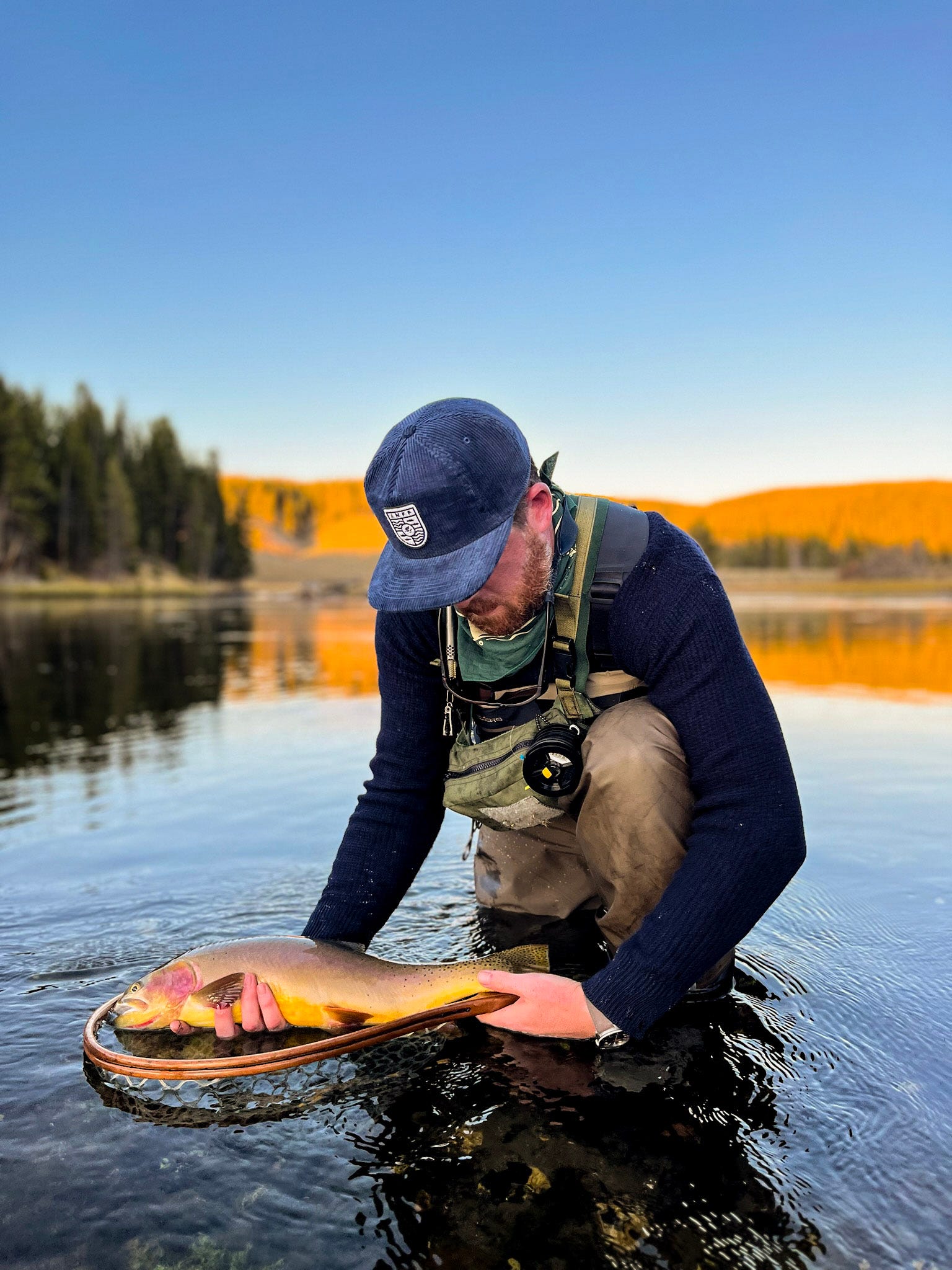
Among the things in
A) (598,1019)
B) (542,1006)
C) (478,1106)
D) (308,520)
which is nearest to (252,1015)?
(478,1106)

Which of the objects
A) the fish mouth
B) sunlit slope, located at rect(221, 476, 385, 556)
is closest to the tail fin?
the fish mouth

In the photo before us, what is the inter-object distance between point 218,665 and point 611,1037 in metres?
12.6

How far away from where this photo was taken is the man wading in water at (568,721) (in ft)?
6.73

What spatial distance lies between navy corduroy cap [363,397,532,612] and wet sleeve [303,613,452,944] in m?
Answer: 0.44

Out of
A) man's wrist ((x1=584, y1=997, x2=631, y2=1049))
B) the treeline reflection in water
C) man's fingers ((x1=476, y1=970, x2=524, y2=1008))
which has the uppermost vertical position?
man's fingers ((x1=476, y1=970, x2=524, y2=1008))

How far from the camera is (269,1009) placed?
222 centimetres

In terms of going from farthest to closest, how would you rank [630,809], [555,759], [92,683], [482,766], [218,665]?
[218,665] → [92,683] → [482,766] → [555,759] → [630,809]

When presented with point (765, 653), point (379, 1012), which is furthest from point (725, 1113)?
point (765, 653)

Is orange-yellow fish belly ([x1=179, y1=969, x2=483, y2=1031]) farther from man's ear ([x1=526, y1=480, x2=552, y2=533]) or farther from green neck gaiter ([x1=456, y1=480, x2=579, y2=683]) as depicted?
man's ear ([x1=526, y1=480, x2=552, y2=533])

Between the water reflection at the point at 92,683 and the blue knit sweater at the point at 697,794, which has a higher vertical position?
the blue knit sweater at the point at 697,794

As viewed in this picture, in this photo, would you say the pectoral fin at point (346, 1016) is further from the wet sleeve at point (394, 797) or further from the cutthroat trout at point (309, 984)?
the wet sleeve at point (394, 797)

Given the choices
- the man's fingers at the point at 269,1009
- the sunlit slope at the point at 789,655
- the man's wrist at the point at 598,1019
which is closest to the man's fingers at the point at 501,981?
the man's wrist at the point at 598,1019

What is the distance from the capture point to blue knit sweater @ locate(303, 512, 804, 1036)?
202cm

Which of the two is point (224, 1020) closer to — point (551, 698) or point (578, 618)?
point (551, 698)
